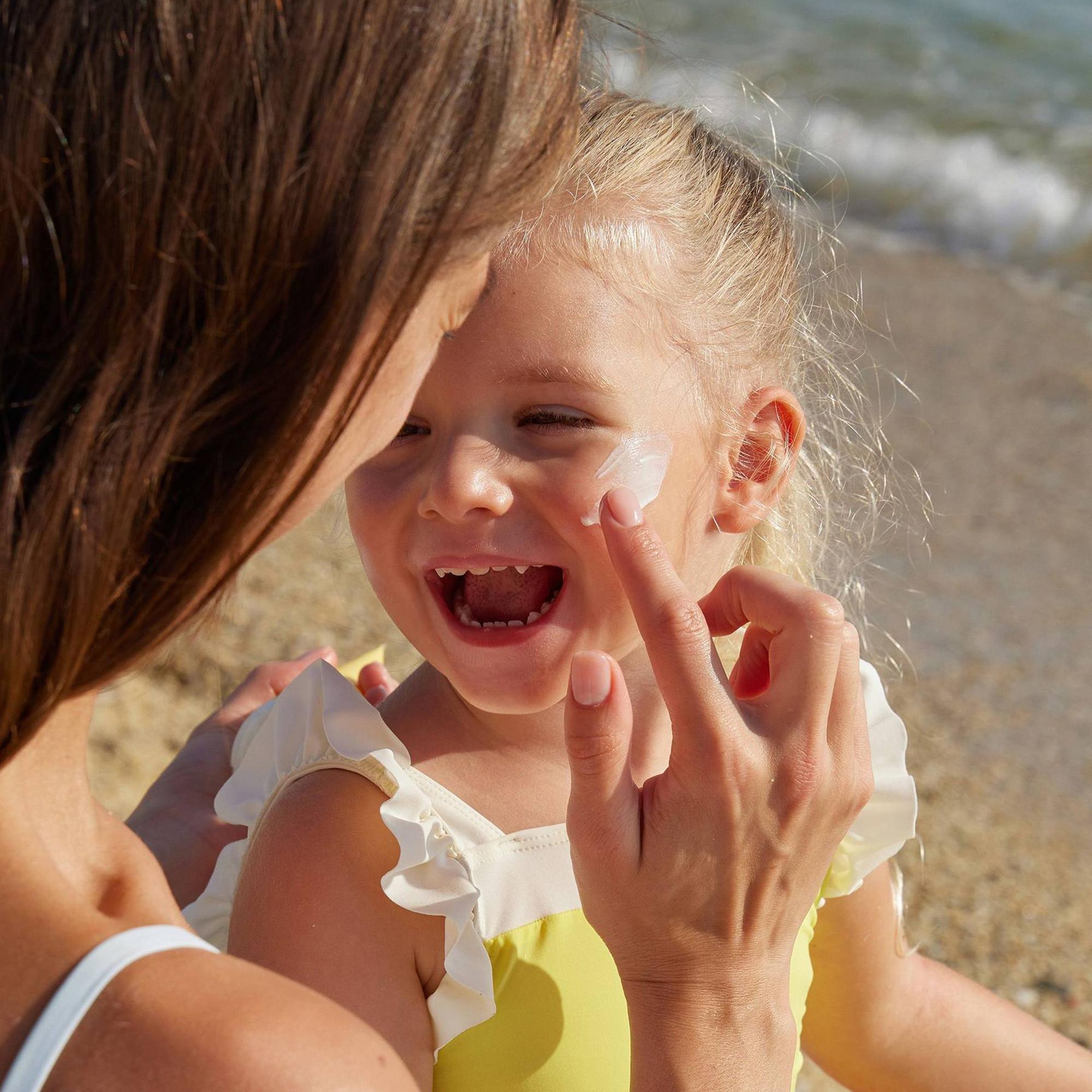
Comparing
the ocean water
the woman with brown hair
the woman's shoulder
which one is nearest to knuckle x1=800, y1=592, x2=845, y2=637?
the woman with brown hair

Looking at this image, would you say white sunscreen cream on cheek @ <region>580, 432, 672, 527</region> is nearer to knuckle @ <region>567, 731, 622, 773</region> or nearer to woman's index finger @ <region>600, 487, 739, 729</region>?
woman's index finger @ <region>600, 487, 739, 729</region>

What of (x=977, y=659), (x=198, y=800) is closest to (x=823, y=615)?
(x=198, y=800)

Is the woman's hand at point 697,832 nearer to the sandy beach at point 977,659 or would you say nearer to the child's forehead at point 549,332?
the child's forehead at point 549,332

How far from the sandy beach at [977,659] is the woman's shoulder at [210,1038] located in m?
0.40

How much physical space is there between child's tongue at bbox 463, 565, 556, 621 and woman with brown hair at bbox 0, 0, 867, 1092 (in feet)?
1.81

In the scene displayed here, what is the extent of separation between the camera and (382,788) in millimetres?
1608

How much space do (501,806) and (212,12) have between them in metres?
1.05

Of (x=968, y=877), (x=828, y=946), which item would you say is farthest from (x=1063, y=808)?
(x=828, y=946)

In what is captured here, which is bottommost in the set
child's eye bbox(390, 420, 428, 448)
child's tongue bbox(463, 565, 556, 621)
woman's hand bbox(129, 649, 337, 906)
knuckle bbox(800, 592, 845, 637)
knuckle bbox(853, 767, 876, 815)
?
woman's hand bbox(129, 649, 337, 906)

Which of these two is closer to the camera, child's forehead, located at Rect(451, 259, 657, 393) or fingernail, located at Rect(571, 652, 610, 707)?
fingernail, located at Rect(571, 652, 610, 707)

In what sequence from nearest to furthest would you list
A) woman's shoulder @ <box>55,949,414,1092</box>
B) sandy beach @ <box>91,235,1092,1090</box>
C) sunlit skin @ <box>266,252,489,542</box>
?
woman's shoulder @ <box>55,949,414,1092</box>
sunlit skin @ <box>266,252,489,542</box>
sandy beach @ <box>91,235,1092,1090</box>

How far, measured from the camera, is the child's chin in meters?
1.62

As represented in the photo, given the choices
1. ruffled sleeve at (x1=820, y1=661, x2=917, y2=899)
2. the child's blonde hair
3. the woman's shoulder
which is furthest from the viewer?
ruffled sleeve at (x1=820, y1=661, x2=917, y2=899)

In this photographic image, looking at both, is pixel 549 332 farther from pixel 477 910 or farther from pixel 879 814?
pixel 879 814
